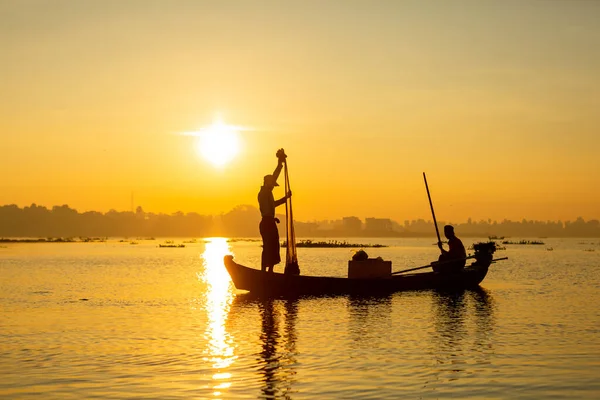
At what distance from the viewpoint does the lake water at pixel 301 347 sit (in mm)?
13203

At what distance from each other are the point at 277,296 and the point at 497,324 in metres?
10.5

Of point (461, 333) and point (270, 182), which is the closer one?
point (461, 333)

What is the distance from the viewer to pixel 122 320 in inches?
933

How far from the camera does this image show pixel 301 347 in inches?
698

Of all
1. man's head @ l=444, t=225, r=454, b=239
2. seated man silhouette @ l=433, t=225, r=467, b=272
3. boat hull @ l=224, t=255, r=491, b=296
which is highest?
man's head @ l=444, t=225, r=454, b=239

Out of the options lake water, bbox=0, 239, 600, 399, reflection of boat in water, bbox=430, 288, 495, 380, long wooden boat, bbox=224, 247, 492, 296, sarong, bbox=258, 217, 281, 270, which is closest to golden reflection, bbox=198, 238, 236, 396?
lake water, bbox=0, 239, 600, 399

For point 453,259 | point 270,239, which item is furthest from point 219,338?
point 453,259

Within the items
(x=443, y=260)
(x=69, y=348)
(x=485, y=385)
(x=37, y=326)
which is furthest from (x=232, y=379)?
(x=443, y=260)

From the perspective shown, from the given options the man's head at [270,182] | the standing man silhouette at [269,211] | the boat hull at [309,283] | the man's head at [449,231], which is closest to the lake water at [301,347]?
the boat hull at [309,283]

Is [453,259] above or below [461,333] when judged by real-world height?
above

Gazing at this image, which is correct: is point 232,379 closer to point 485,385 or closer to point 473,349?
point 485,385

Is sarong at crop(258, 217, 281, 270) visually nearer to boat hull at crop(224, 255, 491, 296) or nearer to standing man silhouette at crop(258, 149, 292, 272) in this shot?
standing man silhouette at crop(258, 149, 292, 272)

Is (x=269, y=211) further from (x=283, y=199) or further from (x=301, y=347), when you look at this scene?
(x=301, y=347)

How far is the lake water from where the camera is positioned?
13.2 metres
